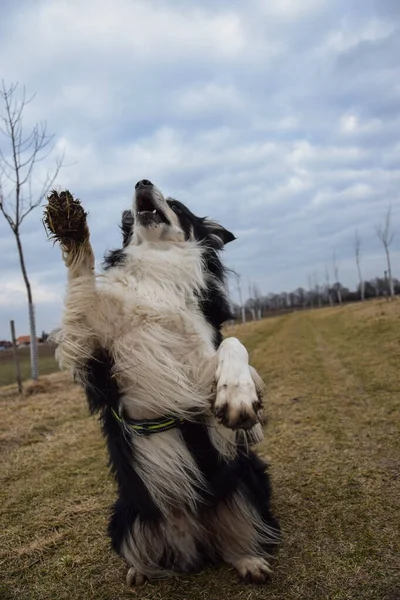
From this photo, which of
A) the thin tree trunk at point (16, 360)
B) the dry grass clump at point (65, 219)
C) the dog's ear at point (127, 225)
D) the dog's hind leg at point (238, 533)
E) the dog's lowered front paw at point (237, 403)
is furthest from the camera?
the thin tree trunk at point (16, 360)

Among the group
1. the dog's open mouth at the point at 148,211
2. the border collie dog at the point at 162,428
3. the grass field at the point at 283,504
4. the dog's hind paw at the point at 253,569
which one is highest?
the dog's open mouth at the point at 148,211

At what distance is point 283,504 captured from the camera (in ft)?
11.5

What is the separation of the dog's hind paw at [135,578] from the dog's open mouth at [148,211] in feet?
6.95

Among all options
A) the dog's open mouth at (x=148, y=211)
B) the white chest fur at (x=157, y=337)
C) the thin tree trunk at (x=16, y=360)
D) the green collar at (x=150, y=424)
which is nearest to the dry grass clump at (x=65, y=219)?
the white chest fur at (x=157, y=337)

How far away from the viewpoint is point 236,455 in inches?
102

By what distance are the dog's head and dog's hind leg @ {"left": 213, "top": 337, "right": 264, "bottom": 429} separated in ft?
3.91

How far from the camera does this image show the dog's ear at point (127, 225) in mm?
3352

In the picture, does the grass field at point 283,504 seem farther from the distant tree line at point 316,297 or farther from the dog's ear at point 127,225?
the distant tree line at point 316,297

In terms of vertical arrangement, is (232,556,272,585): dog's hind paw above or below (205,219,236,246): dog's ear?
below

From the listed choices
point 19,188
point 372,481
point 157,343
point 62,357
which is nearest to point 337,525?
point 372,481

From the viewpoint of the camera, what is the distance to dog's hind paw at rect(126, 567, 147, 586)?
2629mm

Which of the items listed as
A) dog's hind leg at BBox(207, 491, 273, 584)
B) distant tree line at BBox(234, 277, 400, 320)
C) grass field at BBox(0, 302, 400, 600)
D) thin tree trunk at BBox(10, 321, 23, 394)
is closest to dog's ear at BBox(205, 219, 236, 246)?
dog's hind leg at BBox(207, 491, 273, 584)

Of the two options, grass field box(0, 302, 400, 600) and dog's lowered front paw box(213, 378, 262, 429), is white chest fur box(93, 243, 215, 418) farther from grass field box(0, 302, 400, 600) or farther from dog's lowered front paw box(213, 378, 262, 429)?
grass field box(0, 302, 400, 600)

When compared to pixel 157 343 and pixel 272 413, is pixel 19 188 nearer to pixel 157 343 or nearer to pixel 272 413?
pixel 272 413
